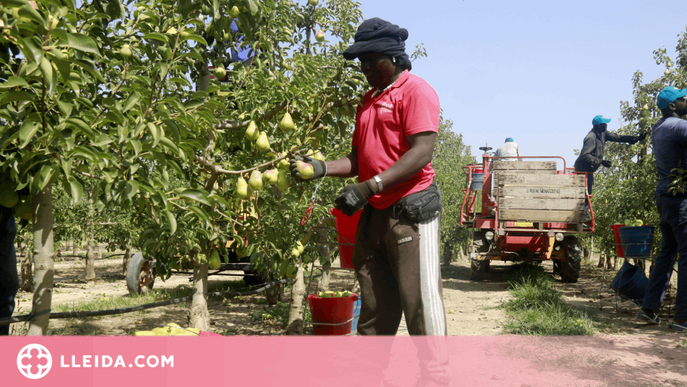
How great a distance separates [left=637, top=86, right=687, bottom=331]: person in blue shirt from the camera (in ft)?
14.7

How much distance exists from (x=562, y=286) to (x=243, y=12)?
26.9 ft

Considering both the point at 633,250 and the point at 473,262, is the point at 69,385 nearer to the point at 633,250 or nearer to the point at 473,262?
the point at 633,250

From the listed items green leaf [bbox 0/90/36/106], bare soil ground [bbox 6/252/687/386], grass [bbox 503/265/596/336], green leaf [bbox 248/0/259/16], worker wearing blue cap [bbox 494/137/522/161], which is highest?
worker wearing blue cap [bbox 494/137/522/161]

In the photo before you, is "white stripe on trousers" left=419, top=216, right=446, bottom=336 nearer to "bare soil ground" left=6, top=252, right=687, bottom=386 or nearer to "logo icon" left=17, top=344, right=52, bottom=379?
"logo icon" left=17, top=344, right=52, bottom=379

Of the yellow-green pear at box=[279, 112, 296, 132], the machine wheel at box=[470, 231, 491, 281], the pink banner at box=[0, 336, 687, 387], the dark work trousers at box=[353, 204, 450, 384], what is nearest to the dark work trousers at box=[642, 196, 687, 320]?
the pink banner at box=[0, 336, 687, 387]

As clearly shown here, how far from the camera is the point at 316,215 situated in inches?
159

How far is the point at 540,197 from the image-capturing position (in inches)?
316

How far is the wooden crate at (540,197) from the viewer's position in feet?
26.1

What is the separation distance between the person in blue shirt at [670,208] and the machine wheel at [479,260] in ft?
12.9

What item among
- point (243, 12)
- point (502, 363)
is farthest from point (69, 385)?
point (502, 363)

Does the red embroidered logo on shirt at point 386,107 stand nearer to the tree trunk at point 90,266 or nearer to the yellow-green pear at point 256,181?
the yellow-green pear at point 256,181

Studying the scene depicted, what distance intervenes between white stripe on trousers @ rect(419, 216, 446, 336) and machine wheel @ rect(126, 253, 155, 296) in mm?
5877

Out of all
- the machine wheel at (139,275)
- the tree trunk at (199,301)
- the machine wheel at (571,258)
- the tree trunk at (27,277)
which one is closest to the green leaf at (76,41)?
the tree trunk at (199,301)

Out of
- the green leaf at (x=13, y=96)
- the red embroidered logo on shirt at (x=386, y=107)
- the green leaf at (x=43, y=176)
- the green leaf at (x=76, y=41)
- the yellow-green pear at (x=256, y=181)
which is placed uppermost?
the red embroidered logo on shirt at (x=386, y=107)
